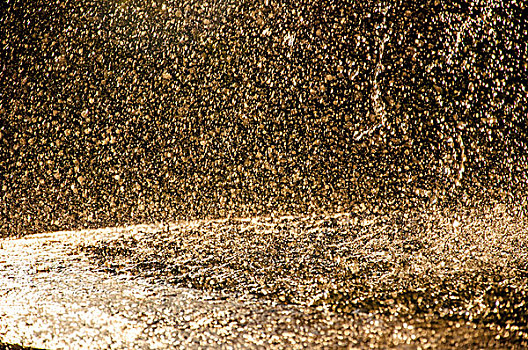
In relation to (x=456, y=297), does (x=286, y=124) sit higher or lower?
higher

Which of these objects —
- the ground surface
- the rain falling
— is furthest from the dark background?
the ground surface

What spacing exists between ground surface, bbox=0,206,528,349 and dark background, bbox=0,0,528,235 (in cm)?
19

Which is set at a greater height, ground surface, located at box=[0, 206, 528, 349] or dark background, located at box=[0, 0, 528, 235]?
dark background, located at box=[0, 0, 528, 235]

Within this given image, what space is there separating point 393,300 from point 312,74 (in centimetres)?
→ 80

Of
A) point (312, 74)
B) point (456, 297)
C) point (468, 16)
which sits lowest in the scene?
point (456, 297)

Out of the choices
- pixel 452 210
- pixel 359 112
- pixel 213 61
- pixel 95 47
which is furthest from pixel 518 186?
pixel 95 47

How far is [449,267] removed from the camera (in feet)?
2.94

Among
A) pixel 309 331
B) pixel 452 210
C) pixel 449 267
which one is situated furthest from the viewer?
Result: pixel 452 210

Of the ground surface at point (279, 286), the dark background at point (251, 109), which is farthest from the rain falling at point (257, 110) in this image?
the ground surface at point (279, 286)

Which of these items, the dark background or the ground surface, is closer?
the ground surface

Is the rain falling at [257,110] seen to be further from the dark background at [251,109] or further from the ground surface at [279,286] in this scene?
the ground surface at [279,286]

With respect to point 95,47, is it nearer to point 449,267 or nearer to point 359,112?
point 359,112

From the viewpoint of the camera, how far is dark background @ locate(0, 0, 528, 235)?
1395 mm

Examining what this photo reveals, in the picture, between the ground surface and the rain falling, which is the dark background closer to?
the rain falling
